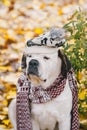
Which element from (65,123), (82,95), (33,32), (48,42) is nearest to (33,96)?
(65,123)

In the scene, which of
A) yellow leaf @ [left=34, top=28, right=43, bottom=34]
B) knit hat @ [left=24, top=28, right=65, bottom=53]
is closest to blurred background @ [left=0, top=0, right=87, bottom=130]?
yellow leaf @ [left=34, top=28, right=43, bottom=34]

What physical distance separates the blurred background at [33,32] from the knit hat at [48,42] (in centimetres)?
61

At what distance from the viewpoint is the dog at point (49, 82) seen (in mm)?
4043

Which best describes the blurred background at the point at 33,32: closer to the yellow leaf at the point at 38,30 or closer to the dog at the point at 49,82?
the yellow leaf at the point at 38,30

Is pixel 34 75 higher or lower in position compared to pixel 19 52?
lower

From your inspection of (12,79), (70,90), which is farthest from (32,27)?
(70,90)

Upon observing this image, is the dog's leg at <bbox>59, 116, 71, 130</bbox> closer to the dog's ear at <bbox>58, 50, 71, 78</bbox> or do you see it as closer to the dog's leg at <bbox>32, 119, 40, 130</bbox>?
the dog's leg at <bbox>32, 119, 40, 130</bbox>

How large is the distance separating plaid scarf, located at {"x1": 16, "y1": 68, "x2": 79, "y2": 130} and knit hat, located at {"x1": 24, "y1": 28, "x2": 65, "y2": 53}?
27cm

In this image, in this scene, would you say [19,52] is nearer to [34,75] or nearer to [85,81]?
[85,81]

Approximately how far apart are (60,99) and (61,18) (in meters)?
4.41

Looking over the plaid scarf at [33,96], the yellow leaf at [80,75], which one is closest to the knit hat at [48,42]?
the plaid scarf at [33,96]

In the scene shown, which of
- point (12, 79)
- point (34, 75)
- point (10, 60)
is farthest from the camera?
point (10, 60)

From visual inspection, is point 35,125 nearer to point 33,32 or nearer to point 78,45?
point 78,45

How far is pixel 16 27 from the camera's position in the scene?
8.30 m
